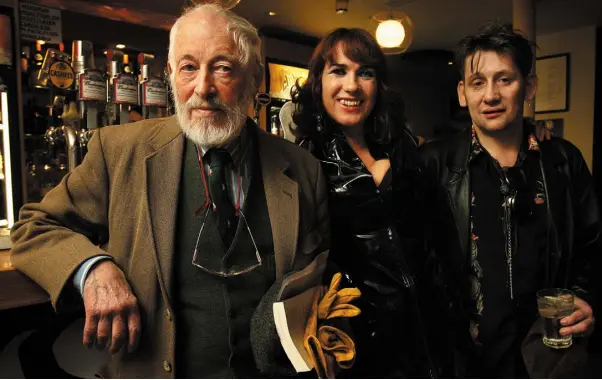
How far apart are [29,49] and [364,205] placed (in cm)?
270

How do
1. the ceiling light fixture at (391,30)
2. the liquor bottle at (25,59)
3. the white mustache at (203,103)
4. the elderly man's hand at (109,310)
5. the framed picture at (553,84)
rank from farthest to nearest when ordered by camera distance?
the framed picture at (553,84), the ceiling light fixture at (391,30), the liquor bottle at (25,59), the white mustache at (203,103), the elderly man's hand at (109,310)

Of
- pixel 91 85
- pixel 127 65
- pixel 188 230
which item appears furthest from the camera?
pixel 127 65

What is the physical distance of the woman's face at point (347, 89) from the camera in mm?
1723

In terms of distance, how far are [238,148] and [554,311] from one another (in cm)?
118

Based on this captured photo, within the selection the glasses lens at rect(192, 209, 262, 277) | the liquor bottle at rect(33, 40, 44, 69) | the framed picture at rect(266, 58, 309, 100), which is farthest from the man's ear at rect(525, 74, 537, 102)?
the framed picture at rect(266, 58, 309, 100)

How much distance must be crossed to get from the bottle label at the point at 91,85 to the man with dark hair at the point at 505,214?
1.73 meters

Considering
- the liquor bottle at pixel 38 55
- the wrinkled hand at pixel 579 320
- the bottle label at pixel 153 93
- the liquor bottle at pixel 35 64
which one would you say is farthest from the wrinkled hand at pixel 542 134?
the liquor bottle at pixel 38 55

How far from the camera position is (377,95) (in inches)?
72.1

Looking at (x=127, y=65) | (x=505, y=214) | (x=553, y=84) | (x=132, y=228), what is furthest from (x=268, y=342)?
→ (x=553, y=84)

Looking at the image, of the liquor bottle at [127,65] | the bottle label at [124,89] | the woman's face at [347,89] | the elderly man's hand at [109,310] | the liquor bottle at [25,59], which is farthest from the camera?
the liquor bottle at [25,59]

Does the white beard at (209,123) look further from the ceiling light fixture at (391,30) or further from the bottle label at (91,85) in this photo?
the ceiling light fixture at (391,30)

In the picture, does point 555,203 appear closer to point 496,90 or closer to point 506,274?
point 506,274

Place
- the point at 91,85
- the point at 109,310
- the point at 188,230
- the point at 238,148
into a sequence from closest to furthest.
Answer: the point at 109,310 < the point at 188,230 < the point at 238,148 < the point at 91,85

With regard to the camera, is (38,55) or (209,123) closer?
(209,123)
